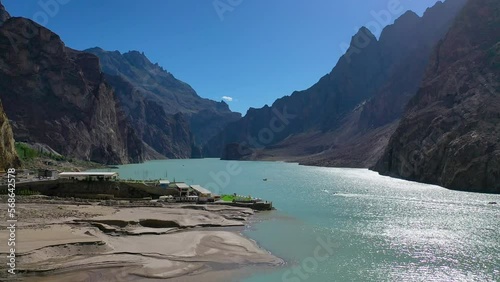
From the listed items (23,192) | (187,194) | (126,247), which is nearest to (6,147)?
(23,192)

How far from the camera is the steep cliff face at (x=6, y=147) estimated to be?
122 meters

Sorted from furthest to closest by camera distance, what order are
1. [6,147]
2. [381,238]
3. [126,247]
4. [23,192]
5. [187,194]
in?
[6,147]
[187,194]
[23,192]
[381,238]
[126,247]

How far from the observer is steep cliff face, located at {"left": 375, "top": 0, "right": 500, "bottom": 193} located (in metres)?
126

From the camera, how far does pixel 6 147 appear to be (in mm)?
128625

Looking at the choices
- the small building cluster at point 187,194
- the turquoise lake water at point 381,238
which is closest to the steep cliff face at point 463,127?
the turquoise lake water at point 381,238

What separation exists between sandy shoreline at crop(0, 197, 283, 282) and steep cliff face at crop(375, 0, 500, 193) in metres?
90.0

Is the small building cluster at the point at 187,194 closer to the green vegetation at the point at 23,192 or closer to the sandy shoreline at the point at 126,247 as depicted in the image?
the sandy shoreline at the point at 126,247

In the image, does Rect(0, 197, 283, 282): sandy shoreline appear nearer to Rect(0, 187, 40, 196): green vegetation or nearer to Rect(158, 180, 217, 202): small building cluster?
Rect(158, 180, 217, 202): small building cluster

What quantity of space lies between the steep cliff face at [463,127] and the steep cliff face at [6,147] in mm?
136196

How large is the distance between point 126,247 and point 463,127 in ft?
438

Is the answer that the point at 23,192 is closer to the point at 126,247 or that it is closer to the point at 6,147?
the point at 6,147

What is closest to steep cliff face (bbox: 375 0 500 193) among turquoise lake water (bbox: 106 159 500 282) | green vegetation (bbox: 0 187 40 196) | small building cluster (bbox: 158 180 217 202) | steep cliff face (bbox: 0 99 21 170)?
turquoise lake water (bbox: 106 159 500 282)

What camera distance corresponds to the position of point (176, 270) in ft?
136

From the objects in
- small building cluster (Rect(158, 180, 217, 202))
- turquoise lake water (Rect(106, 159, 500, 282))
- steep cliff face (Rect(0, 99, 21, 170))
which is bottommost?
turquoise lake water (Rect(106, 159, 500, 282))
